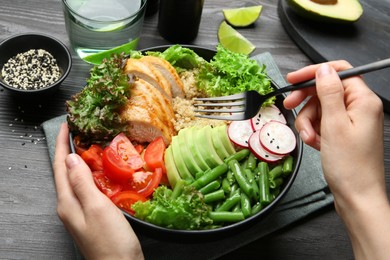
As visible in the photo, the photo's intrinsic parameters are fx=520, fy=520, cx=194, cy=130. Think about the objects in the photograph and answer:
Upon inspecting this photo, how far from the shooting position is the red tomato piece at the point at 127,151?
1739 millimetres

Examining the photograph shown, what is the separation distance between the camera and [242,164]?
1827mm

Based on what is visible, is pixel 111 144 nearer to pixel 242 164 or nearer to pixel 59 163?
pixel 59 163

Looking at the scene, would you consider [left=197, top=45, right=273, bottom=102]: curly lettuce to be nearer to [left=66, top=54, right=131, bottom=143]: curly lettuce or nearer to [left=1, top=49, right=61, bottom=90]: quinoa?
[left=66, top=54, right=131, bottom=143]: curly lettuce

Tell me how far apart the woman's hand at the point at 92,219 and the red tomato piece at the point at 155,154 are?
26cm

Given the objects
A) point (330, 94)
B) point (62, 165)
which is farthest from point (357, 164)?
point (62, 165)

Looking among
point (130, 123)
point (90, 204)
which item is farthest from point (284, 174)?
point (90, 204)

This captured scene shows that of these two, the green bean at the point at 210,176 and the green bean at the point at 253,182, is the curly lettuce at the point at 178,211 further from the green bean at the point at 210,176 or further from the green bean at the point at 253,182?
the green bean at the point at 253,182

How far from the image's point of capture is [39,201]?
190cm

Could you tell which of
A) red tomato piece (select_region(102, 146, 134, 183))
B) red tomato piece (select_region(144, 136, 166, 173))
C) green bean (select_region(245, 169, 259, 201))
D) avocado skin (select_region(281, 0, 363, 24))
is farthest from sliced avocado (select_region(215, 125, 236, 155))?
avocado skin (select_region(281, 0, 363, 24))

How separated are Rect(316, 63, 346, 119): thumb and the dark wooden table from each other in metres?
0.62

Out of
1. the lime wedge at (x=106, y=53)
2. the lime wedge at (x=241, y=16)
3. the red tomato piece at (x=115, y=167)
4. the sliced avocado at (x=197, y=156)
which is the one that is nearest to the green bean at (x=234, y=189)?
the sliced avocado at (x=197, y=156)

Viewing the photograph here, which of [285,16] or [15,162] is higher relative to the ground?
[285,16]

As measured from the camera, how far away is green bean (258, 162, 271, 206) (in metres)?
1.70

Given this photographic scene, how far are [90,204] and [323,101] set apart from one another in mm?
734
